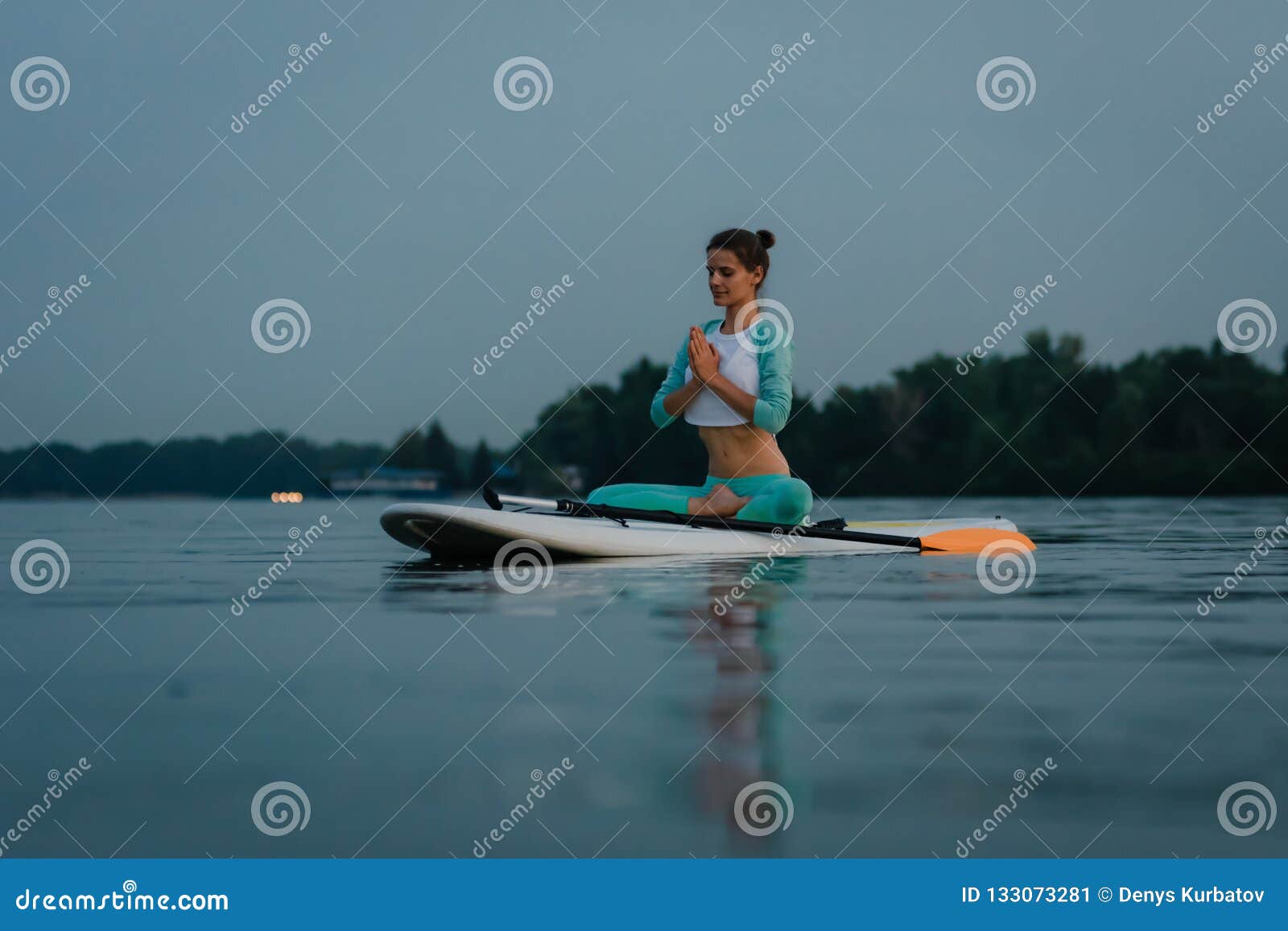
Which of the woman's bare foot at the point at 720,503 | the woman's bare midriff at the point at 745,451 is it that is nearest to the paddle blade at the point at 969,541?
the woman's bare midriff at the point at 745,451

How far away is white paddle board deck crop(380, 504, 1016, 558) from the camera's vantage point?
8.80 m

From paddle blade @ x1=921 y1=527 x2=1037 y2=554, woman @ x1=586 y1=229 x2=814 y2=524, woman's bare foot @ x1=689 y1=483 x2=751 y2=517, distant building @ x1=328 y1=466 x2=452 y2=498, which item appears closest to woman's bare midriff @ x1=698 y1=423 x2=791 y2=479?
woman @ x1=586 y1=229 x2=814 y2=524

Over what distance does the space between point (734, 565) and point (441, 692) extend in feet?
15.3

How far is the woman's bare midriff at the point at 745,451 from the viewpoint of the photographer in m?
9.08

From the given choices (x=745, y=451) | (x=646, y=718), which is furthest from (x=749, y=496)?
(x=646, y=718)

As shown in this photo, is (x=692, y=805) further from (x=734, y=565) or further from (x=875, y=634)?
(x=734, y=565)

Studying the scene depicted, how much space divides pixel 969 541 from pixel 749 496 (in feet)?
6.82

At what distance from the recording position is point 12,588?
27.0 ft

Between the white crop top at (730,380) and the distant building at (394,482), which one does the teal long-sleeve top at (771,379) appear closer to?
the white crop top at (730,380)

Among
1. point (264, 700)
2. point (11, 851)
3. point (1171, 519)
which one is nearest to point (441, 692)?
point (264, 700)

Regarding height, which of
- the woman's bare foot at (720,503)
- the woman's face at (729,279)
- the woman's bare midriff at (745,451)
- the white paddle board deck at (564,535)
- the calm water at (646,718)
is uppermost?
the woman's face at (729,279)

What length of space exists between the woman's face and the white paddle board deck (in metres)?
1.52

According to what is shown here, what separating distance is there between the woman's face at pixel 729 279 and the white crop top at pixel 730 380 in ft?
0.79

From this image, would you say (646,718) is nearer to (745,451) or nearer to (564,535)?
(564,535)
